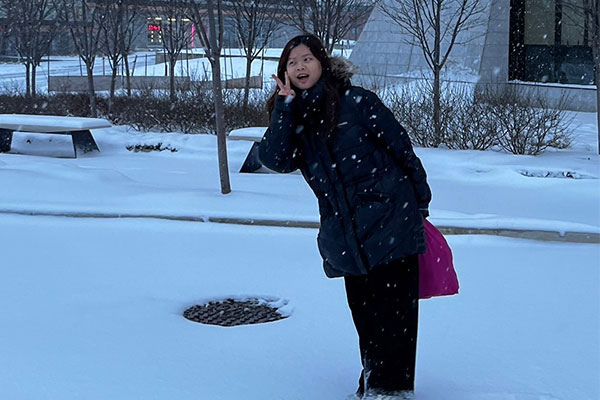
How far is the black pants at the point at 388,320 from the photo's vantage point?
2.93 m

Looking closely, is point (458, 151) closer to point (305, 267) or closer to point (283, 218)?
point (283, 218)

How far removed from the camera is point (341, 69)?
2.93 m

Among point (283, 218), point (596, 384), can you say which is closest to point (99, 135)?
point (283, 218)

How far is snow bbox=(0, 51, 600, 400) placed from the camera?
356 cm

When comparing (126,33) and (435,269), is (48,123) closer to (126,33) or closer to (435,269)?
(435,269)

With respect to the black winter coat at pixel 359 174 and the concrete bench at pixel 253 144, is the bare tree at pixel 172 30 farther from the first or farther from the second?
the black winter coat at pixel 359 174

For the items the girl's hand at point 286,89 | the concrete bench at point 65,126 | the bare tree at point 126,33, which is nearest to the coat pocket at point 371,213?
the girl's hand at point 286,89

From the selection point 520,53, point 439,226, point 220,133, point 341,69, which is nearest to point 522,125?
point 220,133

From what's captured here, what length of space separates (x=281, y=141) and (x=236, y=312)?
2.02 meters

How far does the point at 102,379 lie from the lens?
356 centimetres

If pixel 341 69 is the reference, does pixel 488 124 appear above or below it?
below

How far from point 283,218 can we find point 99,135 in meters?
7.77

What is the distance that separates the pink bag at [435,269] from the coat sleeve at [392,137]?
0.70 ft

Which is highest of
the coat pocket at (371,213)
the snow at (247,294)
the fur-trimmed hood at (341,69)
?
the fur-trimmed hood at (341,69)
